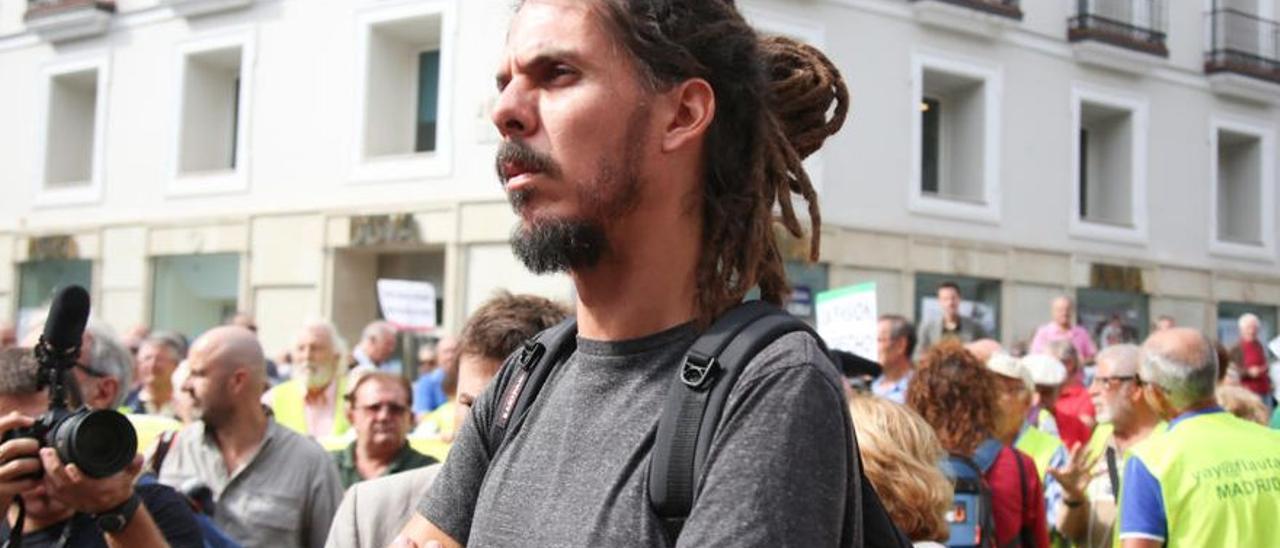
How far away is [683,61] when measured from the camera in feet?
6.06

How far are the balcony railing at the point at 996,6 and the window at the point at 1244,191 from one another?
5373mm

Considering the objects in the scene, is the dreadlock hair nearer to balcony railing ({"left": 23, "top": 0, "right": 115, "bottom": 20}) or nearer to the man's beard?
the man's beard

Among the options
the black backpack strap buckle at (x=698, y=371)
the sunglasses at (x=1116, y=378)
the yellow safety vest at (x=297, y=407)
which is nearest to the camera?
the black backpack strap buckle at (x=698, y=371)

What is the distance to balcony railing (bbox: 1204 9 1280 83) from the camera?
21375mm

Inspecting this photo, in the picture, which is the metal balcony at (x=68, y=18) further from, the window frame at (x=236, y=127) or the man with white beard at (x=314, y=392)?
the man with white beard at (x=314, y=392)

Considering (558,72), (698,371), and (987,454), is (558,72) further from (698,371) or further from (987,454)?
(987,454)

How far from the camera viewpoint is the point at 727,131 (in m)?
→ 1.89

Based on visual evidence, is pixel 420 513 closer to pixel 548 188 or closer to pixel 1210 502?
pixel 548 188

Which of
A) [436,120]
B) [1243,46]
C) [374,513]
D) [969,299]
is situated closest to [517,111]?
[374,513]

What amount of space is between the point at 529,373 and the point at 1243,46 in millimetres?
22617

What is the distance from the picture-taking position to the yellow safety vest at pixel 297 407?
298 inches

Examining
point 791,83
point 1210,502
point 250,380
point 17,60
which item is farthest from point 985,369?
point 17,60

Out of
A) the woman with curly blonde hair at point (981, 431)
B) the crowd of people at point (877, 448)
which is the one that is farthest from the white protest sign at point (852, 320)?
the woman with curly blonde hair at point (981, 431)

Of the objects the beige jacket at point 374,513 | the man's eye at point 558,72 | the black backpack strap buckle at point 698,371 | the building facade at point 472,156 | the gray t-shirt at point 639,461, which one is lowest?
the beige jacket at point 374,513
